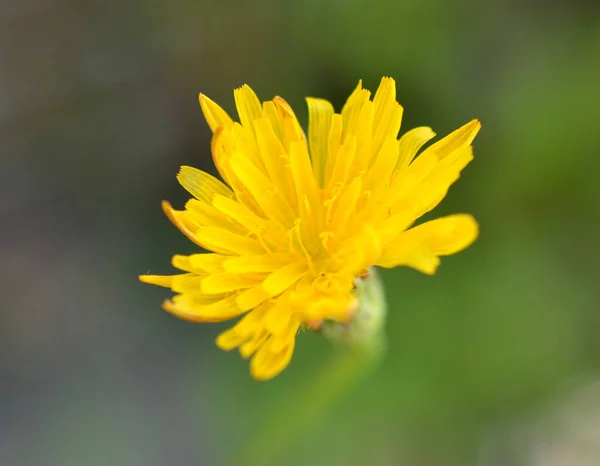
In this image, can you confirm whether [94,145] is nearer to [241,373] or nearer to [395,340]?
[241,373]

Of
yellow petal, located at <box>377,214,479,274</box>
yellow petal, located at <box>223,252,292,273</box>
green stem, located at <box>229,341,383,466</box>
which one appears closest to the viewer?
yellow petal, located at <box>377,214,479,274</box>

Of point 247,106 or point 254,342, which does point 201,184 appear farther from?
point 254,342

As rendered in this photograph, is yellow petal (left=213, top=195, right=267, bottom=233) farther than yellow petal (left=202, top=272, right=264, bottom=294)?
Yes

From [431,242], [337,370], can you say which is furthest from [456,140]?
[337,370]

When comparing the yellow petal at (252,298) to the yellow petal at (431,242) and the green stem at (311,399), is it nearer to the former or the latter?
the yellow petal at (431,242)

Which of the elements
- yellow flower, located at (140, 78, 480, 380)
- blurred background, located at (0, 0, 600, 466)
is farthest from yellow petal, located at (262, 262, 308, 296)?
blurred background, located at (0, 0, 600, 466)

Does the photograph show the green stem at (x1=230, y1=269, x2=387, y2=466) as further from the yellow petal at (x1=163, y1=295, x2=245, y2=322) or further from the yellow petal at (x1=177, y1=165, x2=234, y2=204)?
the yellow petal at (x1=177, y1=165, x2=234, y2=204)

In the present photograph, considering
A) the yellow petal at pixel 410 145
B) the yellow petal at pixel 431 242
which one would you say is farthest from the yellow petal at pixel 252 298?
the yellow petal at pixel 410 145

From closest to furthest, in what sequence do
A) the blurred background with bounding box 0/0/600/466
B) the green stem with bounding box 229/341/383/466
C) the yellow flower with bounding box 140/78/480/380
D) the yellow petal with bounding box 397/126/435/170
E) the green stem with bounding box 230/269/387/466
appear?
1. the yellow flower with bounding box 140/78/480/380
2. the yellow petal with bounding box 397/126/435/170
3. the green stem with bounding box 230/269/387/466
4. the green stem with bounding box 229/341/383/466
5. the blurred background with bounding box 0/0/600/466
